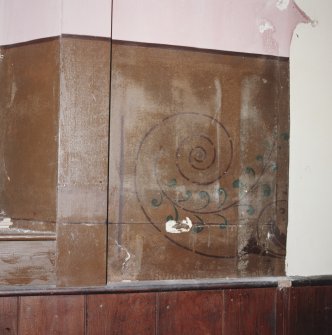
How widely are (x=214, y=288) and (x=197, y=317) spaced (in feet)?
0.45

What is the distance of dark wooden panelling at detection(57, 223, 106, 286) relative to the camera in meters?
1.37

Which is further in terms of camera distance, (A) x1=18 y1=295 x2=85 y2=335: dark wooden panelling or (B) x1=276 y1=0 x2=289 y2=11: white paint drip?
(B) x1=276 y1=0 x2=289 y2=11: white paint drip

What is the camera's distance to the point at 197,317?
1474 mm

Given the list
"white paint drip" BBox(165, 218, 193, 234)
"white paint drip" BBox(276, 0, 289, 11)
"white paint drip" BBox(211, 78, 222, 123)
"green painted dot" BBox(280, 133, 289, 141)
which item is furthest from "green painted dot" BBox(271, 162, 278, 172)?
"white paint drip" BBox(276, 0, 289, 11)

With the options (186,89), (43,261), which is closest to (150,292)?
(43,261)

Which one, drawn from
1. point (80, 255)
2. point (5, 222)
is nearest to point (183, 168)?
point (80, 255)

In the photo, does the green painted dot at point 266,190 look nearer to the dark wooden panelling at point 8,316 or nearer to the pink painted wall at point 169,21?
the pink painted wall at point 169,21

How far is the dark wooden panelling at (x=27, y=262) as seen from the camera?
1.36m

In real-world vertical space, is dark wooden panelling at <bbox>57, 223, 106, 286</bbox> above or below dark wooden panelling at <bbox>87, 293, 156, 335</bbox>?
above

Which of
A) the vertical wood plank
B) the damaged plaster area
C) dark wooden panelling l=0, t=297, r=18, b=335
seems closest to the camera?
dark wooden panelling l=0, t=297, r=18, b=335

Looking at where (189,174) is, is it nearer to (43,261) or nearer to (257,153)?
(257,153)

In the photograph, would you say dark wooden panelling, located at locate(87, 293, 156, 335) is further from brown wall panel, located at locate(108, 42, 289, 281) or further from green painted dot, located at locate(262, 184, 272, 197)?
green painted dot, located at locate(262, 184, 272, 197)

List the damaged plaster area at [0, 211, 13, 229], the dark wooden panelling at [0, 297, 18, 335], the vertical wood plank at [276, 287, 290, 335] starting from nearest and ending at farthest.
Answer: the dark wooden panelling at [0, 297, 18, 335], the damaged plaster area at [0, 211, 13, 229], the vertical wood plank at [276, 287, 290, 335]

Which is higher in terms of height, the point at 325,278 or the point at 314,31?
the point at 314,31
